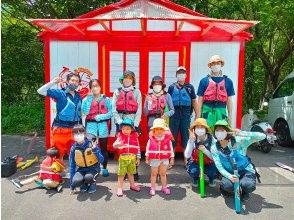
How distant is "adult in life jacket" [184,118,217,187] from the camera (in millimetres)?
6039

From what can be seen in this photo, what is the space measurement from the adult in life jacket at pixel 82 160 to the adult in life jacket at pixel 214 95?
1.99 m

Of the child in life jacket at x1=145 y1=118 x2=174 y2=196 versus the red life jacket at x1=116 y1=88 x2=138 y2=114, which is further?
the red life jacket at x1=116 y1=88 x2=138 y2=114

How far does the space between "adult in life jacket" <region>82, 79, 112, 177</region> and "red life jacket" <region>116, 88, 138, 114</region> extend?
0.52 feet

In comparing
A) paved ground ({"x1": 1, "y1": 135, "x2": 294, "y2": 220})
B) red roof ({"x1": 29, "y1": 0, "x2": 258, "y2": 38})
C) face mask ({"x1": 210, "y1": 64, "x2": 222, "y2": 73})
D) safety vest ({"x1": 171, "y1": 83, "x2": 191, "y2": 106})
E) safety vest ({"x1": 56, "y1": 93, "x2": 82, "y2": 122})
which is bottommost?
paved ground ({"x1": 1, "y1": 135, "x2": 294, "y2": 220})

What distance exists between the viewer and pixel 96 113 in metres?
6.61

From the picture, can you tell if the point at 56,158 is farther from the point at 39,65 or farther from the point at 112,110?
the point at 39,65

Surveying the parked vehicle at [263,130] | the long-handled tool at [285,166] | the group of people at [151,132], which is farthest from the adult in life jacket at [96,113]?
the parked vehicle at [263,130]

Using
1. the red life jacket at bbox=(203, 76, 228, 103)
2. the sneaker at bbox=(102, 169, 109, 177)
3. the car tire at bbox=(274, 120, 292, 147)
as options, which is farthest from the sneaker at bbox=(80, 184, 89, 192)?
the car tire at bbox=(274, 120, 292, 147)

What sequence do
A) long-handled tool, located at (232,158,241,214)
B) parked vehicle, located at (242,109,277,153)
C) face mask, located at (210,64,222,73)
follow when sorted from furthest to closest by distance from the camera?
1. parked vehicle, located at (242,109,277,153)
2. face mask, located at (210,64,222,73)
3. long-handled tool, located at (232,158,241,214)

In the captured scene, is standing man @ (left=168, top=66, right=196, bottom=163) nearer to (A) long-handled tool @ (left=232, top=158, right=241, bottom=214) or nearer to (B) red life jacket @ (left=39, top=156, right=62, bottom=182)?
(A) long-handled tool @ (left=232, top=158, right=241, bottom=214)

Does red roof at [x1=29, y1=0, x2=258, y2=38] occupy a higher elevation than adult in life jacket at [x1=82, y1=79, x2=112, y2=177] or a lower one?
higher

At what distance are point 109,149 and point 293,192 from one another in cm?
341

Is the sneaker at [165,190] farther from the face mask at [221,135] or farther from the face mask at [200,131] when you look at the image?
the face mask at [221,135]

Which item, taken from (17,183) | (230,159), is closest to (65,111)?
(17,183)
